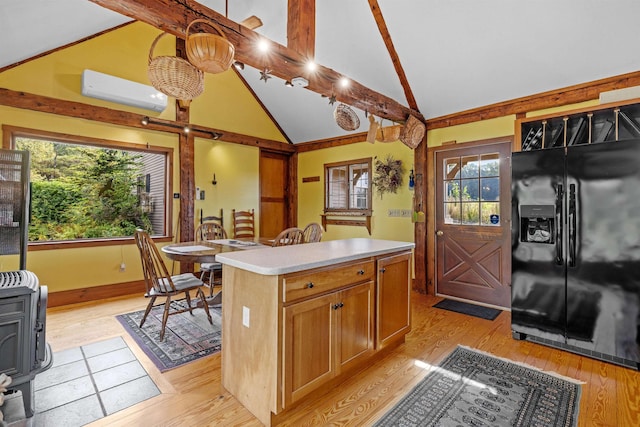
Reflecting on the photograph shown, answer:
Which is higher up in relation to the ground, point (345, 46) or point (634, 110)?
point (345, 46)

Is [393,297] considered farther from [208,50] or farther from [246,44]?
[246,44]

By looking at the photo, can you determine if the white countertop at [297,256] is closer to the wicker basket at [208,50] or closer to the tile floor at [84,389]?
the tile floor at [84,389]

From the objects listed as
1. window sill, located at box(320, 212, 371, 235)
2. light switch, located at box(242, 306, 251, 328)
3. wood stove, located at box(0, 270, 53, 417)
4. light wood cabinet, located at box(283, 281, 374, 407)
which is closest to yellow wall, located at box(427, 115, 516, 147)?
window sill, located at box(320, 212, 371, 235)

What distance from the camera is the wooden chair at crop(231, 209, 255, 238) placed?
5.60m

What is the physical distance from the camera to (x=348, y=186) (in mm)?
5781

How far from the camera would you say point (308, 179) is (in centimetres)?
639

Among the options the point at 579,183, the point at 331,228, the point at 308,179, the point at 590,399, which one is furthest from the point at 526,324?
the point at 308,179

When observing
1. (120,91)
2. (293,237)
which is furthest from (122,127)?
(293,237)

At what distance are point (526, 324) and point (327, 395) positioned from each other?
2068 millimetres

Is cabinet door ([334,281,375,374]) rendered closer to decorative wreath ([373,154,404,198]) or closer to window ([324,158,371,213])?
decorative wreath ([373,154,404,198])

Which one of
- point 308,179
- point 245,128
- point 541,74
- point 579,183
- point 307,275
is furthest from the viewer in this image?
point 308,179

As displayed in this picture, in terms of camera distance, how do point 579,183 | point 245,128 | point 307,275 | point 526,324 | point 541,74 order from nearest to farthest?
point 307,275 → point 579,183 → point 526,324 → point 541,74 → point 245,128

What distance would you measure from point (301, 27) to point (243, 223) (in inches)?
137

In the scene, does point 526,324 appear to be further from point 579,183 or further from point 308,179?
point 308,179
